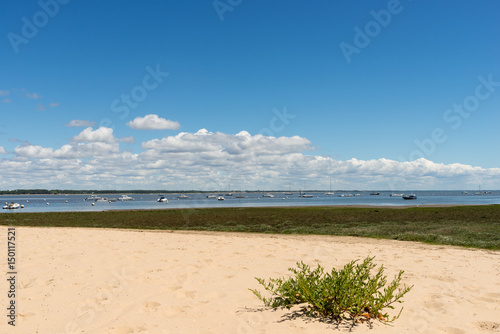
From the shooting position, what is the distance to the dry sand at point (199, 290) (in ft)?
17.3

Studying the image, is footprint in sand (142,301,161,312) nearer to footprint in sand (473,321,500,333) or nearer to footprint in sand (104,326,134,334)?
footprint in sand (104,326,134,334)

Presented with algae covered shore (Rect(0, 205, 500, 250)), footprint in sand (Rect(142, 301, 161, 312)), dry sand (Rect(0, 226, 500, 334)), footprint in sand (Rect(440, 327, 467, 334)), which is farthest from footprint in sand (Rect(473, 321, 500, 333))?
algae covered shore (Rect(0, 205, 500, 250))

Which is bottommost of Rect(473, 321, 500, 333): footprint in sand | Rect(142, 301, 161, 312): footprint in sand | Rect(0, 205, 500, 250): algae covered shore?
Rect(0, 205, 500, 250): algae covered shore

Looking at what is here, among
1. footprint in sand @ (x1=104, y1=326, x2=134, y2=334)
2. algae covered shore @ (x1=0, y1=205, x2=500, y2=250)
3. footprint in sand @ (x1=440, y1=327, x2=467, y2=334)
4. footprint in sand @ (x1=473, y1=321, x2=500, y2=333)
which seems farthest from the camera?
algae covered shore @ (x1=0, y1=205, x2=500, y2=250)

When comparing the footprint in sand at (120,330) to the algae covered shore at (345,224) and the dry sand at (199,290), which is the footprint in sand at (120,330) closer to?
the dry sand at (199,290)

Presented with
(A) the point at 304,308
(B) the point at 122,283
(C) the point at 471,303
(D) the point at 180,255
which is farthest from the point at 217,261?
(C) the point at 471,303

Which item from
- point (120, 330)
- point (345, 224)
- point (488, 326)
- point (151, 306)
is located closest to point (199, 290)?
point (151, 306)

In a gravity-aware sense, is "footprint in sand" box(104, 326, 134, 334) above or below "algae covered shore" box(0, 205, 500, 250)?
above

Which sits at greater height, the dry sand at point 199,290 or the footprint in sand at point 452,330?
the dry sand at point 199,290

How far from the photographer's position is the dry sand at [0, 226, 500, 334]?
528 centimetres

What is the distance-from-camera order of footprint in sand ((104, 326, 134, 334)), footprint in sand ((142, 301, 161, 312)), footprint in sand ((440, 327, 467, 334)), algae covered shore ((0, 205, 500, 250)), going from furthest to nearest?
algae covered shore ((0, 205, 500, 250)) → footprint in sand ((142, 301, 161, 312)) → footprint in sand ((440, 327, 467, 334)) → footprint in sand ((104, 326, 134, 334))

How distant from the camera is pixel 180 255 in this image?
10836 millimetres

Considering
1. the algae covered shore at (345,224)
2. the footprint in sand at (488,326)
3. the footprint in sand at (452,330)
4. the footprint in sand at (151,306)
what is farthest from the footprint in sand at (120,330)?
the algae covered shore at (345,224)

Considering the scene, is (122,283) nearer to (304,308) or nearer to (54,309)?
(54,309)
